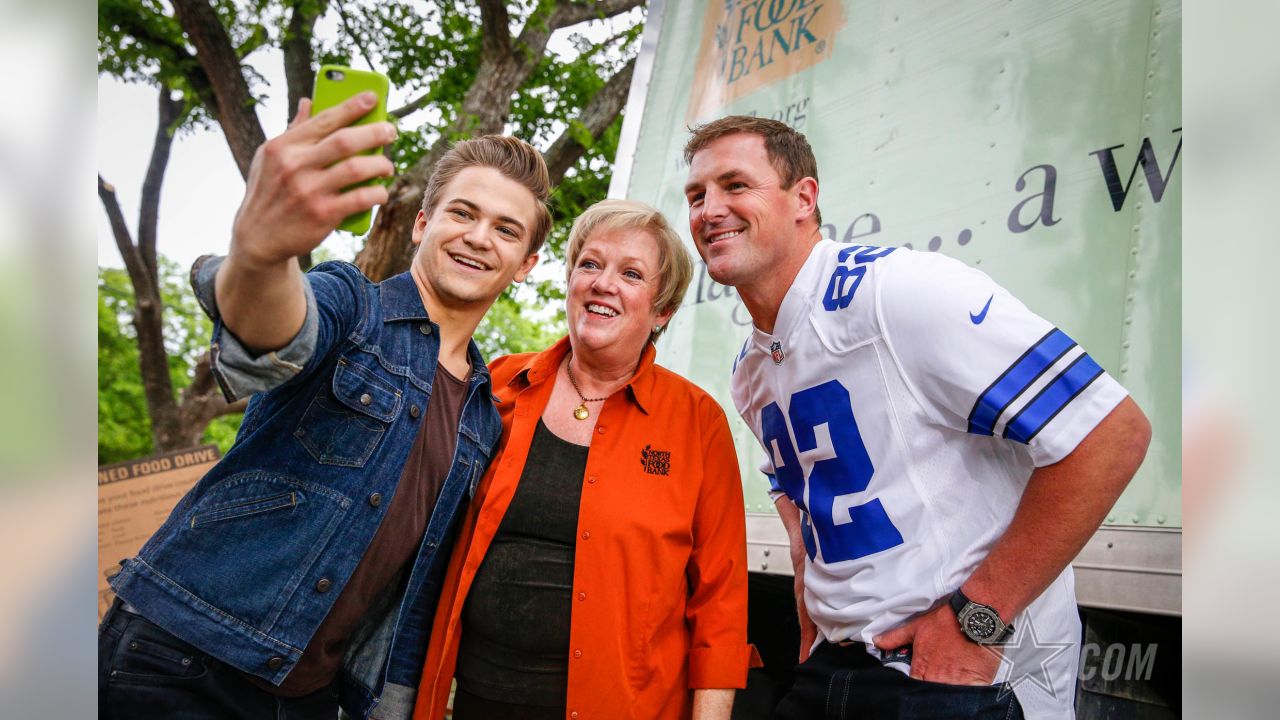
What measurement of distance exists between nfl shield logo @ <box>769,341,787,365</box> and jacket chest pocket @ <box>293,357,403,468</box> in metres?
0.93

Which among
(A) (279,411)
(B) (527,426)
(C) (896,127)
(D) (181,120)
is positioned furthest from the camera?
(D) (181,120)

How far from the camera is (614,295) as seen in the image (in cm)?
Result: 254

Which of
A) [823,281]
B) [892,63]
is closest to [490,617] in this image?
[823,281]

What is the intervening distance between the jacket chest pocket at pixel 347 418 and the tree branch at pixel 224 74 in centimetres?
874

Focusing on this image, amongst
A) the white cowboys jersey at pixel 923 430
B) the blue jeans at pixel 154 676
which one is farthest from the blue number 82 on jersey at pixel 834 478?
the blue jeans at pixel 154 676

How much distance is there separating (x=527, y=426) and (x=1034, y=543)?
133cm

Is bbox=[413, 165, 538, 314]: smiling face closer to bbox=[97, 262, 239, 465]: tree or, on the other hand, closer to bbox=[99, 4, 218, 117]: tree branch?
bbox=[99, 4, 218, 117]: tree branch

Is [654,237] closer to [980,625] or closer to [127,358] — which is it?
[980,625]

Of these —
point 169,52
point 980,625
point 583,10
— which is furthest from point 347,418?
point 583,10

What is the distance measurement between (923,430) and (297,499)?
1.29 m

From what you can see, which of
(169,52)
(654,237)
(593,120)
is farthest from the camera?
(593,120)

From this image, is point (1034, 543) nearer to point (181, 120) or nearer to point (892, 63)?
point (892, 63)

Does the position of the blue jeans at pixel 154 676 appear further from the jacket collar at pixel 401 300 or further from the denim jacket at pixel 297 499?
the jacket collar at pixel 401 300
